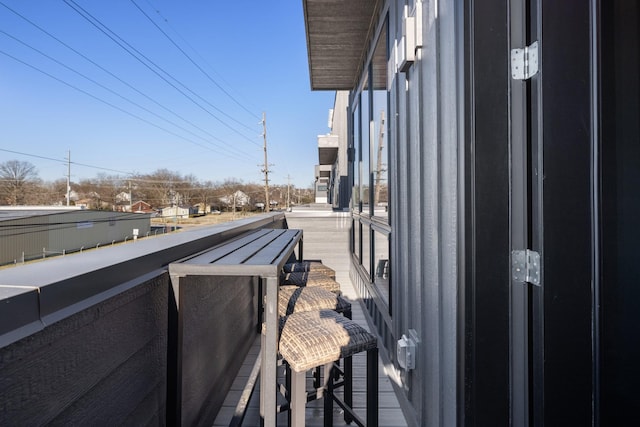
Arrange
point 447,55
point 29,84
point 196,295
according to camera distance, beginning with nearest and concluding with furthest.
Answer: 1. point 447,55
2. point 196,295
3. point 29,84

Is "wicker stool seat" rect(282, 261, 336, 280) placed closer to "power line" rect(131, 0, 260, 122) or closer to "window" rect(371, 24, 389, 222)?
"window" rect(371, 24, 389, 222)

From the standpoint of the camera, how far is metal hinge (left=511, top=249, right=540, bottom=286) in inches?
41.3

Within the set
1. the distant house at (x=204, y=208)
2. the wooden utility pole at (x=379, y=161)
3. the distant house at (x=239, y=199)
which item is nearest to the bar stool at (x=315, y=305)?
the wooden utility pole at (x=379, y=161)

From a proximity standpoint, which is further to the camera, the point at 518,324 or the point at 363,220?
the point at 363,220

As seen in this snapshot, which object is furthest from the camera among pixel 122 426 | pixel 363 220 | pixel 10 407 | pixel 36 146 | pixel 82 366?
pixel 36 146

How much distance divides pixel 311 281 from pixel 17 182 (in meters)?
A: 39.2

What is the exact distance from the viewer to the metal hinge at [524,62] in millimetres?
1060

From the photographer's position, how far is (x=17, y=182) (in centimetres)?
3064

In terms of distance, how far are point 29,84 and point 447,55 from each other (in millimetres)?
53084

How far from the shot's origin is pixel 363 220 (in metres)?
3.92

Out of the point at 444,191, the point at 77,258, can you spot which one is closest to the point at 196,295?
the point at 77,258

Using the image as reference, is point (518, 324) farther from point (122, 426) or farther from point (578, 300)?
point (122, 426)

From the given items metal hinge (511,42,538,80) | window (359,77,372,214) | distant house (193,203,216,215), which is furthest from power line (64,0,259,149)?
metal hinge (511,42,538,80)

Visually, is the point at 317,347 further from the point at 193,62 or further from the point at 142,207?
the point at 142,207
